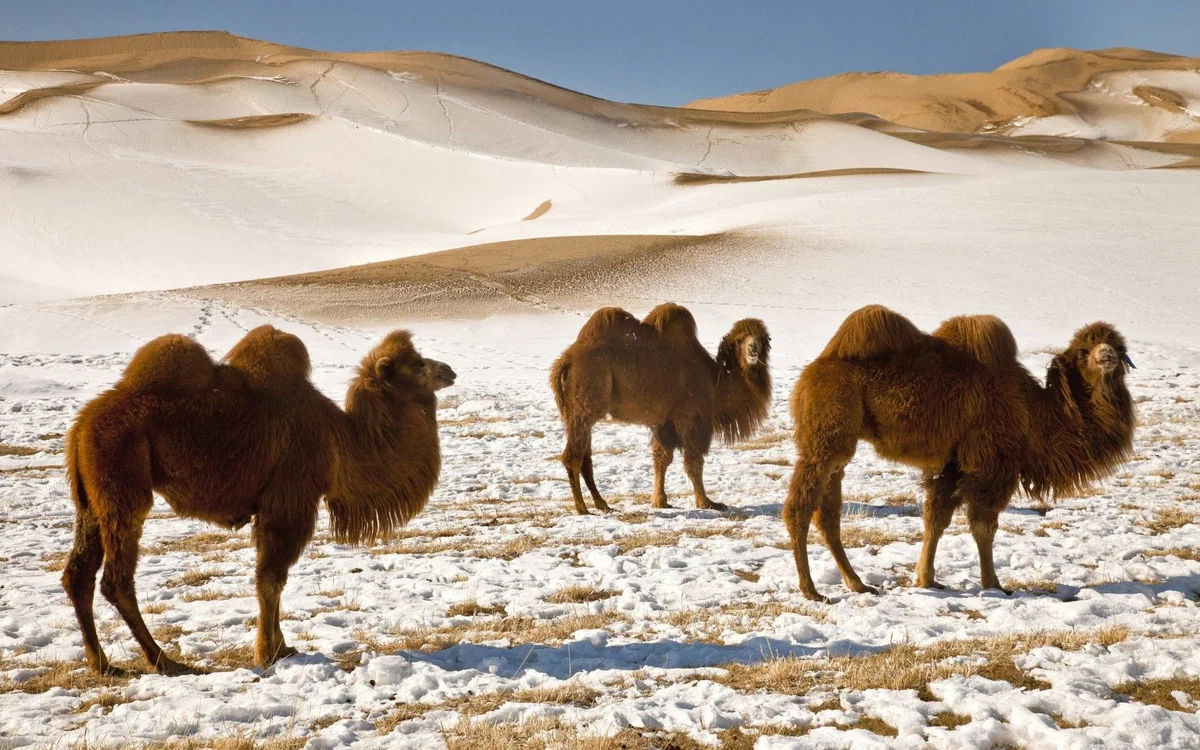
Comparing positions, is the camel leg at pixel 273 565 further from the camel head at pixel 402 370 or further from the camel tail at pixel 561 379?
the camel tail at pixel 561 379

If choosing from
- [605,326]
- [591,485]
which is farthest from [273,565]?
[605,326]

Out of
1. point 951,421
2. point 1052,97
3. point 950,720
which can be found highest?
point 1052,97

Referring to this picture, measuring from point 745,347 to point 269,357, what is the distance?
21.6ft

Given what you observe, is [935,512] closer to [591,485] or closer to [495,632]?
[495,632]

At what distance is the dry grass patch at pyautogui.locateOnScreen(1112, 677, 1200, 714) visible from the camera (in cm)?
496

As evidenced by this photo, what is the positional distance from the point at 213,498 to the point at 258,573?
59cm

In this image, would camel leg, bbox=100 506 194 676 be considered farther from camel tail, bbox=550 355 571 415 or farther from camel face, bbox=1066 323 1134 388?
camel face, bbox=1066 323 1134 388

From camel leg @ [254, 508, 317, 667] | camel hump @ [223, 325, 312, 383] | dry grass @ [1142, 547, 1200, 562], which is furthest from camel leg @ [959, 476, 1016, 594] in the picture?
camel hump @ [223, 325, 312, 383]

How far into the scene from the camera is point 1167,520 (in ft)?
32.3

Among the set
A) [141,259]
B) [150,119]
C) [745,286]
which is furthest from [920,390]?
[150,119]

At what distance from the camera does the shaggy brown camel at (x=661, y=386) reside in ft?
39.1

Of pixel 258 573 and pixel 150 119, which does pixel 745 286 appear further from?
pixel 150 119

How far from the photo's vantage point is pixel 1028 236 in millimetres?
41812

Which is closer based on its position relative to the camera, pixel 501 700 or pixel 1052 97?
pixel 501 700
